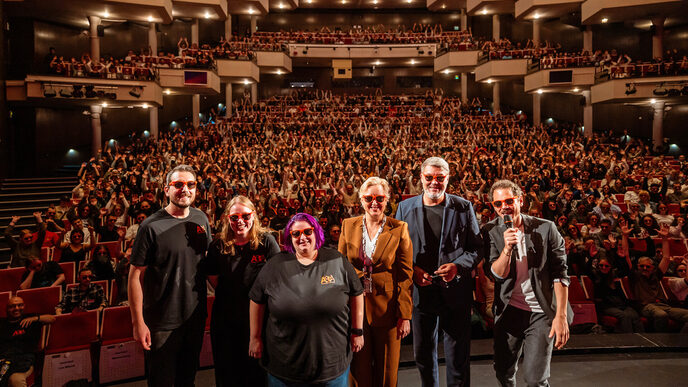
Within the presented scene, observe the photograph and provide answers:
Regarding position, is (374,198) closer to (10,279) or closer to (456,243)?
(456,243)

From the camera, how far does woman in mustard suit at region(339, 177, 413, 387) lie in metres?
2.66

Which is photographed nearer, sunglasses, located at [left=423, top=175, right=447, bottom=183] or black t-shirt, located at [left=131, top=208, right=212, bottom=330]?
black t-shirt, located at [left=131, top=208, right=212, bottom=330]

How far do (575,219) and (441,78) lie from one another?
2211 centimetres

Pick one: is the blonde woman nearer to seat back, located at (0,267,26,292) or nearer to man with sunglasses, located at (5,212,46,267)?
seat back, located at (0,267,26,292)

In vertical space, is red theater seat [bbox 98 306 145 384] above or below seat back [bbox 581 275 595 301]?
below

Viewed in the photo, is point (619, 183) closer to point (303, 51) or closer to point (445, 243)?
point (445, 243)

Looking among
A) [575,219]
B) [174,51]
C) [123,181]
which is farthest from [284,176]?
[174,51]

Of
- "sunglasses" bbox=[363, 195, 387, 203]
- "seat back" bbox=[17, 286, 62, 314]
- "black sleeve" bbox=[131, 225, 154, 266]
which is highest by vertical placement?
"sunglasses" bbox=[363, 195, 387, 203]

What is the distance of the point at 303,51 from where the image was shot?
80.2 feet

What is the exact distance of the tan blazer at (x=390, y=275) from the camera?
104 inches

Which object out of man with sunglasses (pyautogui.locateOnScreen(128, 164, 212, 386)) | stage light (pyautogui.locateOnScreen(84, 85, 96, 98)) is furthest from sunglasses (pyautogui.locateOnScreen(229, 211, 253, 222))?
stage light (pyautogui.locateOnScreen(84, 85, 96, 98))

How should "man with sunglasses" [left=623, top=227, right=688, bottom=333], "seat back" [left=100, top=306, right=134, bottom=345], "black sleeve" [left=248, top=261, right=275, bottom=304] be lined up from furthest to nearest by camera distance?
"man with sunglasses" [left=623, top=227, right=688, bottom=333] < "seat back" [left=100, top=306, right=134, bottom=345] < "black sleeve" [left=248, top=261, right=275, bottom=304]

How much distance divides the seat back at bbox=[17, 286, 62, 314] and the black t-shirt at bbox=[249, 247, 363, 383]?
11.5 ft

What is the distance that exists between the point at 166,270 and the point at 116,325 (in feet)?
7.44
